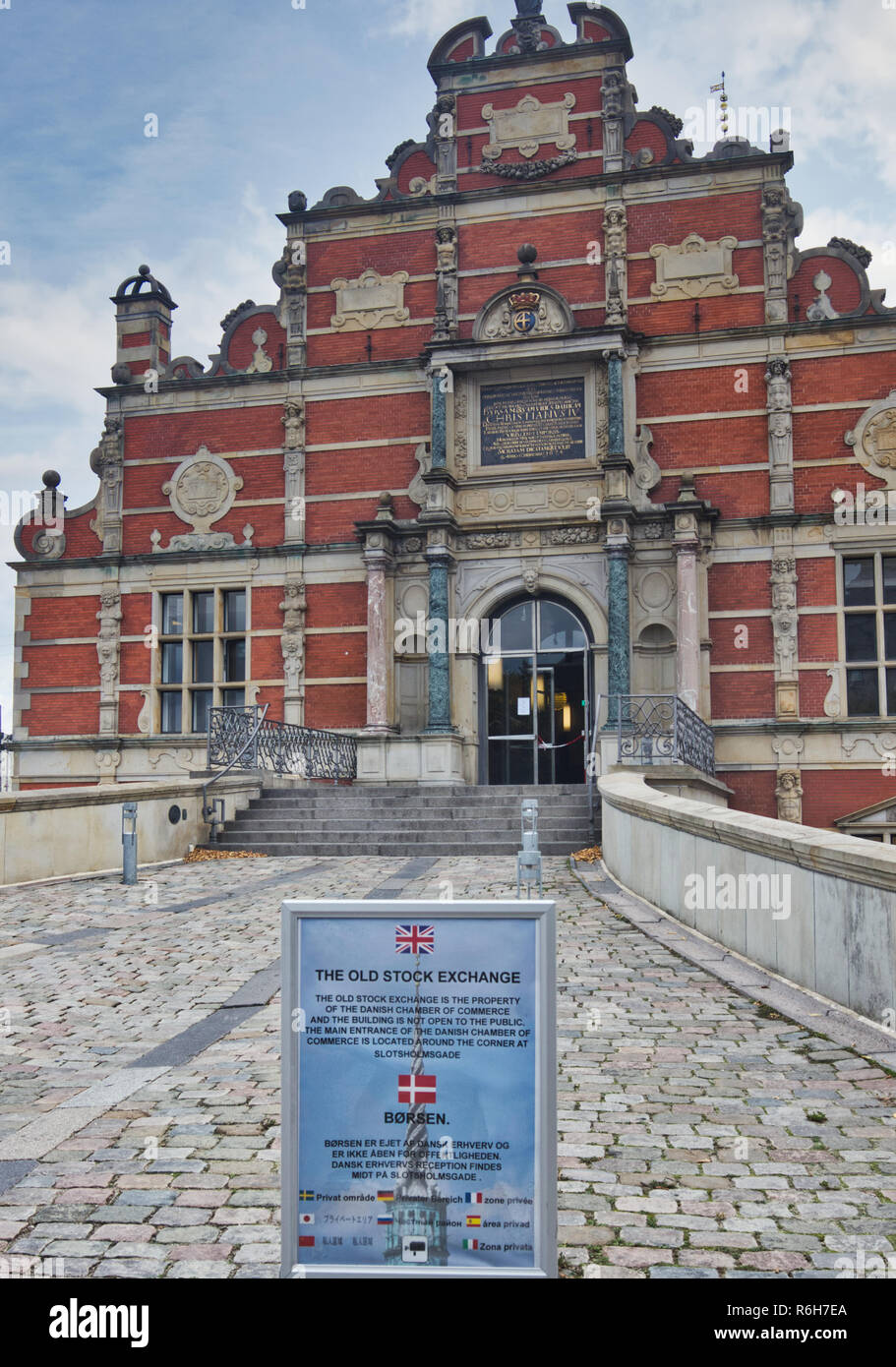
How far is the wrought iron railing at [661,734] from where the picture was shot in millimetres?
17000

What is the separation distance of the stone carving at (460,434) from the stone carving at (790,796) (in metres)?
7.88

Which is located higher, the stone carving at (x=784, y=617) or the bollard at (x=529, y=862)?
the stone carving at (x=784, y=617)

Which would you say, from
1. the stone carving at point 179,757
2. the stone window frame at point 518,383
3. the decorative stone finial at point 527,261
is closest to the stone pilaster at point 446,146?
the decorative stone finial at point 527,261

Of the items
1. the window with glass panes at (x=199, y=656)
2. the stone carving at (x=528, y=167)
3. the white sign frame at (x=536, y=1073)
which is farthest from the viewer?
the window with glass panes at (x=199, y=656)

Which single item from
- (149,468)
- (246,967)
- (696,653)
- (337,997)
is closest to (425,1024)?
(337,997)

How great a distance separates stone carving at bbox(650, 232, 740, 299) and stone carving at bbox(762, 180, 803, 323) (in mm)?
587

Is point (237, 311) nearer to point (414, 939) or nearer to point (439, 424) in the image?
point (439, 424)

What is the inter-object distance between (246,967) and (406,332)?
16.9m

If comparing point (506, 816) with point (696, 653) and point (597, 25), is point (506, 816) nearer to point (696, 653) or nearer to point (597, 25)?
point (696, 653)

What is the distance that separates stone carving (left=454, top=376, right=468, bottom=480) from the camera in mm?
21734

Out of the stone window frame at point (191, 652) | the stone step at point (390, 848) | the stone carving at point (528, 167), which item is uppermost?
the stone carving at point (528, 167)

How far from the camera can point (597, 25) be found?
2200cm

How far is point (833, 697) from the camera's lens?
19.9 m

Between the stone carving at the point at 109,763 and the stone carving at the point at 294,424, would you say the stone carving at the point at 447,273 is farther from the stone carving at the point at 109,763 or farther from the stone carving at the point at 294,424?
the stone carving at the point at 109,763
